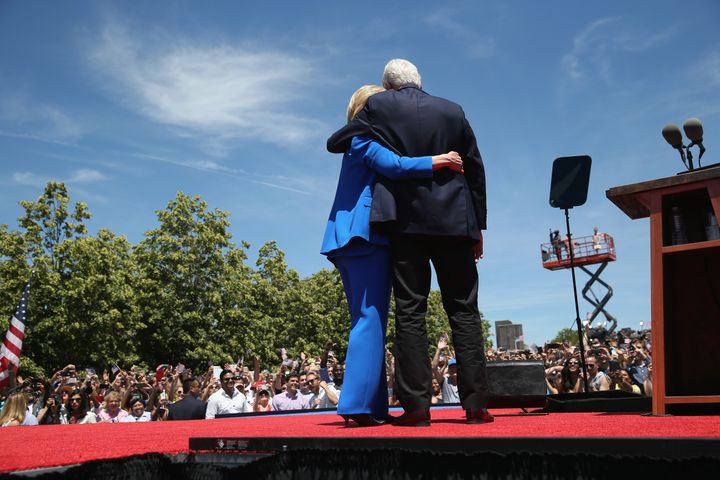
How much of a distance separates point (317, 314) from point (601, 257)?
Answer: 2323 centimetres

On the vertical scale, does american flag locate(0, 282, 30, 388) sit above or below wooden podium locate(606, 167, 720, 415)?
below

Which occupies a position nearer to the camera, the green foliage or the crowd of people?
the crowd of people

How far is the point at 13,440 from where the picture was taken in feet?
10.2

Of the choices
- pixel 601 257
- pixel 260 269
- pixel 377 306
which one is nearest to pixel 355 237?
pixel 377 306

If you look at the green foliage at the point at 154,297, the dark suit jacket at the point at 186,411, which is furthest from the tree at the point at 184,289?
the dark suit jacket at the point at 186,411

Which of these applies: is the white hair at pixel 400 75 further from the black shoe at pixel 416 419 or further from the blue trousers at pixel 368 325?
the black shoe at pixel 416 419

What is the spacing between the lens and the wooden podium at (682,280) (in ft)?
9.21

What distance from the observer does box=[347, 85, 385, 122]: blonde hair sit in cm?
362

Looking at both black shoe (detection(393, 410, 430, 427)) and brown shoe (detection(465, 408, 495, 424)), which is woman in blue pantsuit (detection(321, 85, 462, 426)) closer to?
black shoe (detection(393, 410, 430, 427))

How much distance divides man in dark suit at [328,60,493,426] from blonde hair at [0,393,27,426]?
6.19 m

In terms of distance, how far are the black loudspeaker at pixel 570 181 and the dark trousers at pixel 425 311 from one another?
10.2ft

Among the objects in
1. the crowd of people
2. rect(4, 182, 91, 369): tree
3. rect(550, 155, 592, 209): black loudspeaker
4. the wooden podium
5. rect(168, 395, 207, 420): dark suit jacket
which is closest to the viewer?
the wooden podium

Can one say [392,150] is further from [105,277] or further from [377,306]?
[105,277]

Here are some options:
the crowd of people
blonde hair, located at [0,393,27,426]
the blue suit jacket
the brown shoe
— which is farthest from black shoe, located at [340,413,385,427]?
blonde hair, located at [0,393,27,426]
